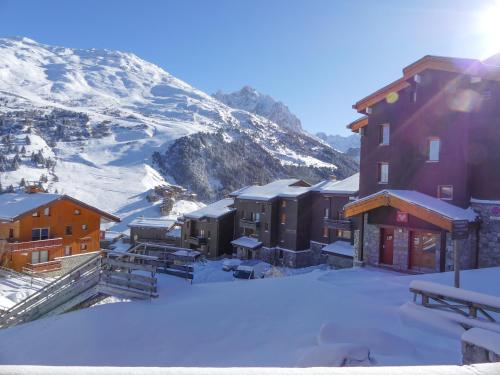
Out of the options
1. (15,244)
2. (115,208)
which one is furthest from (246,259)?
(115,208)

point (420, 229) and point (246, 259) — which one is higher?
point (420, 229)

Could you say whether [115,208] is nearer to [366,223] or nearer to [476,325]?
[366,223]

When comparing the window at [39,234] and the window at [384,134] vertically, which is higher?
Answer: the window at [384,134]

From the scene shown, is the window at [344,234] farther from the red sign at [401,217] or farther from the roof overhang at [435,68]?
the red sign at [401,217]

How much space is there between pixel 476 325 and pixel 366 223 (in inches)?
463

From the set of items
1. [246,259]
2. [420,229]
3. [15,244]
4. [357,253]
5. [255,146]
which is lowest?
[246,259]

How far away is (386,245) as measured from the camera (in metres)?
18.3

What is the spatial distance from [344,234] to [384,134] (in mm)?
22998

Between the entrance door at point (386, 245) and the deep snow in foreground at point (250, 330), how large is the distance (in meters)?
4.62

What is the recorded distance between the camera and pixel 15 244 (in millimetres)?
31828

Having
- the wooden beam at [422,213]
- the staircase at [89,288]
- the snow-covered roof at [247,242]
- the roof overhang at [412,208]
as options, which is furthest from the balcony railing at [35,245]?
the wooden beam at [422,213]

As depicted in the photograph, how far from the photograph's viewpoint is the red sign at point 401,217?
17.4 metres

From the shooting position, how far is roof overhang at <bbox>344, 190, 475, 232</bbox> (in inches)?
606

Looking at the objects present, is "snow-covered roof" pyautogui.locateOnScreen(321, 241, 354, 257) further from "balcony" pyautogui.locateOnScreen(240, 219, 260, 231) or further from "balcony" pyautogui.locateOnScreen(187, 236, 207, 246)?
"balcony" pyautogui.locateOnScreen(187, 236, 207, 246)
